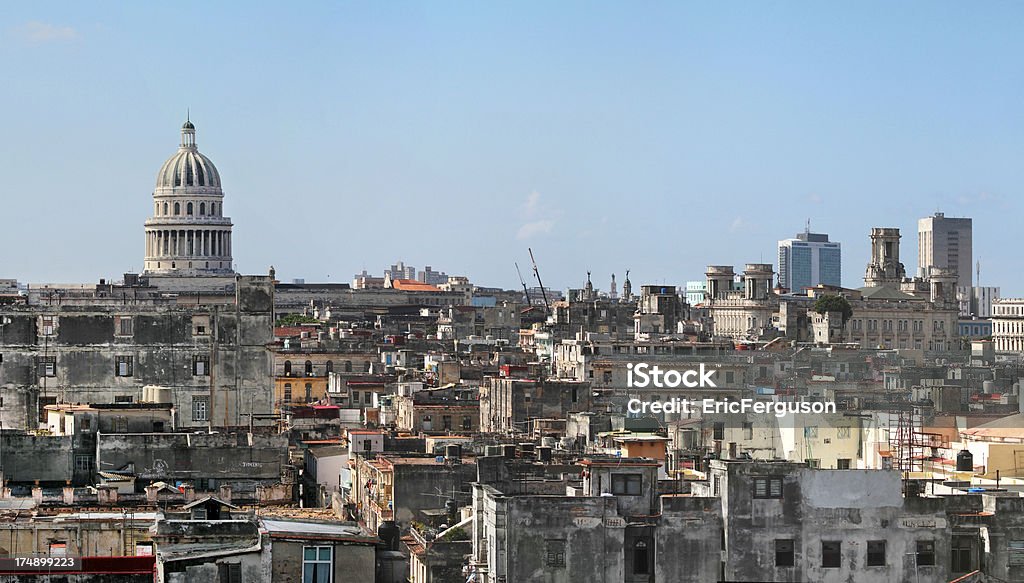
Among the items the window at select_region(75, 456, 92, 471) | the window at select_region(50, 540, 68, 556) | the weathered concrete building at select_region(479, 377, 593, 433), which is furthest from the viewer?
the weathered concrete building at select_region(479, 377, 593, 433)

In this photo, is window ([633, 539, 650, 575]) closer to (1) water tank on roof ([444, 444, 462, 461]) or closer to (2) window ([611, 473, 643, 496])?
(2) window ([611, 473, 643, 496])

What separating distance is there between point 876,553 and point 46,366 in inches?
2050

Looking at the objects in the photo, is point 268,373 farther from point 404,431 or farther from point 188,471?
point 188,471

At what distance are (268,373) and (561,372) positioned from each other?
32830 millimetres

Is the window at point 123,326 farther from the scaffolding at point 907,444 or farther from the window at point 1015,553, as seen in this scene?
the window at point 1015,553

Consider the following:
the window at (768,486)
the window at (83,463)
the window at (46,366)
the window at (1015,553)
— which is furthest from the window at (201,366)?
the window at (1015,553)

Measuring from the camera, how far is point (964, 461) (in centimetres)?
5441

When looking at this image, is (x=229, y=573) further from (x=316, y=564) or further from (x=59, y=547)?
(x=59, y=547)

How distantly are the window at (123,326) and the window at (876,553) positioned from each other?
51.1 m

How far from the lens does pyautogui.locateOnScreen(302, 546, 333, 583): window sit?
40.7 m

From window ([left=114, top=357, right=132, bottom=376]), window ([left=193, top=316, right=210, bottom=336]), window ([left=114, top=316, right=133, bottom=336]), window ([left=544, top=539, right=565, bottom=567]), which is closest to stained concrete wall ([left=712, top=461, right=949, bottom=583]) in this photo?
window ([left=544, top=539, right=565, bottom=567])

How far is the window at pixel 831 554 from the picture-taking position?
40625 millimetres

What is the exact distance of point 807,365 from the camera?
12431 cm

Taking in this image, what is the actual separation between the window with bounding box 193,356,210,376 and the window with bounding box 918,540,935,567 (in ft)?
164
